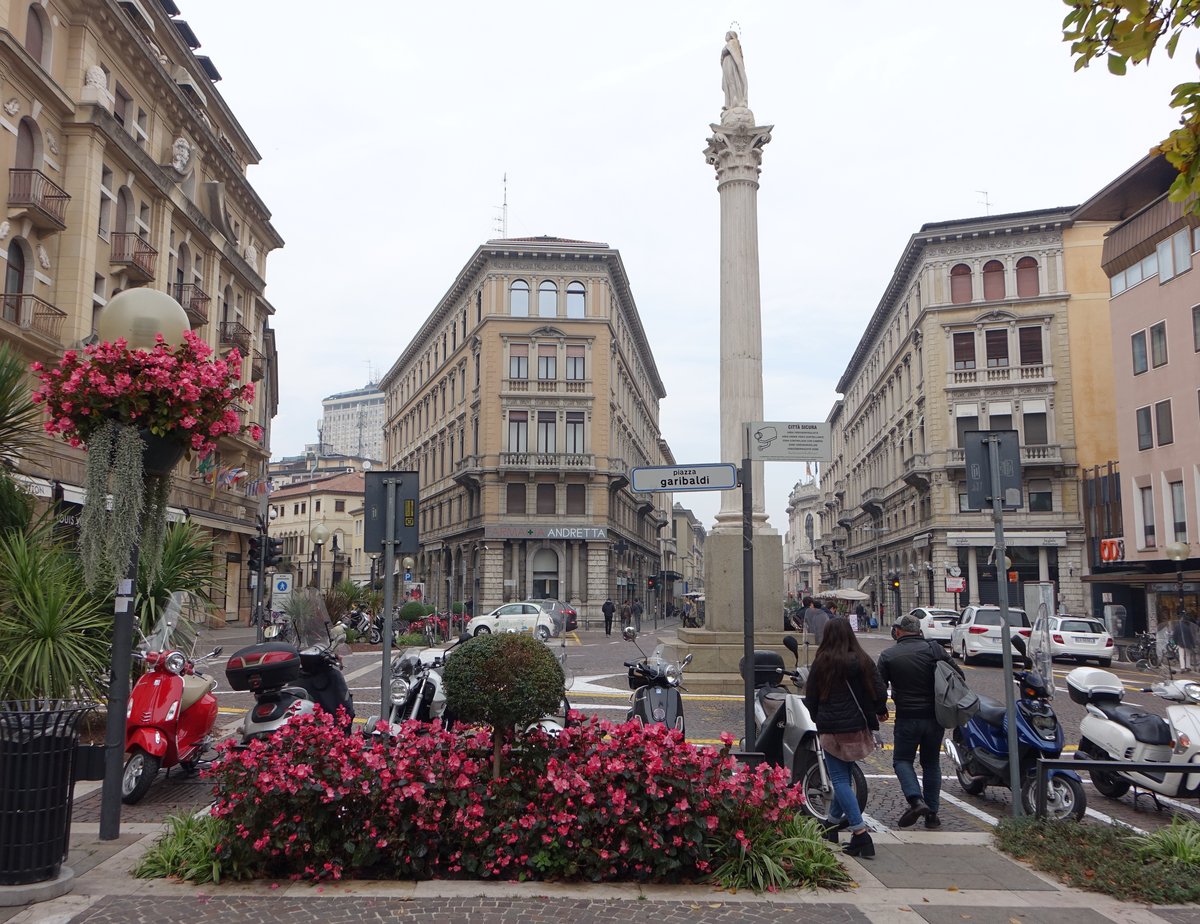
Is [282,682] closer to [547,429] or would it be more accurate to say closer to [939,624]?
[939,624]

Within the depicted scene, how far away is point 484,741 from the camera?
5.95 meters

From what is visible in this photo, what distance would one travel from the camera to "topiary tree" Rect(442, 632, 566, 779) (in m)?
5.68

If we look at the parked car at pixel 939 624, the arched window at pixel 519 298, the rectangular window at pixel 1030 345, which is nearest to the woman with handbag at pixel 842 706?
the parked car at pixel 939 624

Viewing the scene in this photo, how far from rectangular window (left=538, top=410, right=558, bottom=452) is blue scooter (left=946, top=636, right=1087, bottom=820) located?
138 ft

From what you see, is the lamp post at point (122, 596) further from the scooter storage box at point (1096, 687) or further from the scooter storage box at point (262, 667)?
the scooter storage box at point (1096, 687)

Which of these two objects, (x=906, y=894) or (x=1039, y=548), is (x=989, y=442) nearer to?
(x=906, y=894)

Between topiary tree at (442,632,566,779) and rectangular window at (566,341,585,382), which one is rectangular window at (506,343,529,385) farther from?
topiary tree at (442,632,566,779)

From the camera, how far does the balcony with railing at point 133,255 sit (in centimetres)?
2705

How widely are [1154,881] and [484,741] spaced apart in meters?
4.07

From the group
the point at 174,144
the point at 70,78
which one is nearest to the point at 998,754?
the point at 70,78

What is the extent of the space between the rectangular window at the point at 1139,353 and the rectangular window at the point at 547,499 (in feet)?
90.0

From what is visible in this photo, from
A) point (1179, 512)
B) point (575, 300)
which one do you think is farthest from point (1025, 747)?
point (575, 300)

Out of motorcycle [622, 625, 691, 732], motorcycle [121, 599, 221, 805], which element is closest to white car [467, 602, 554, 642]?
motorcycle [622, 625, 691, 732]

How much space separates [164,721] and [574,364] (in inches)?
1719
